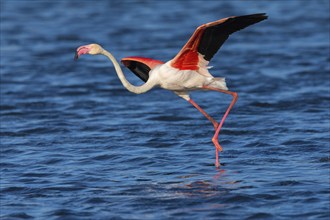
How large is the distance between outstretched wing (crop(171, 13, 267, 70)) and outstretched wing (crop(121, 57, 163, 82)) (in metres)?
0.45

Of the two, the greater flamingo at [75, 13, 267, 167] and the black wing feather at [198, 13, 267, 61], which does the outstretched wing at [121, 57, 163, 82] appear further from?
the black wing feather at [198, 13, 267, 61]

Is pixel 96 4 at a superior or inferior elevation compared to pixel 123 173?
superior

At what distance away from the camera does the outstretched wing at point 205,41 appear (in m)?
10.9

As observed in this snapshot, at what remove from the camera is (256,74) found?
19.2m

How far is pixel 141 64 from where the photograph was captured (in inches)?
488

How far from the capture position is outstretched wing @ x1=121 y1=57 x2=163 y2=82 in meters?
12.0

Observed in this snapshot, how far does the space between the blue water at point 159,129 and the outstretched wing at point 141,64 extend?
1216 mm

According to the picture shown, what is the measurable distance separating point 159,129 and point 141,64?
246 centimetres

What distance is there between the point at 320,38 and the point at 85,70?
6785mm

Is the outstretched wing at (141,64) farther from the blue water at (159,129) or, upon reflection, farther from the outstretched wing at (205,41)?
the blue water at (159,129)

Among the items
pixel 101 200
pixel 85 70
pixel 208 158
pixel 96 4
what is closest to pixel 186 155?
pixel 208 158

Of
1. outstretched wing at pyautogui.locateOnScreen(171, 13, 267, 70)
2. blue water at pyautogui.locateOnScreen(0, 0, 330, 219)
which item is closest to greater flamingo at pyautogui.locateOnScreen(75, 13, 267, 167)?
outstretched wing at pyautogui.locateOnScreen(171, 13, 267, 70)

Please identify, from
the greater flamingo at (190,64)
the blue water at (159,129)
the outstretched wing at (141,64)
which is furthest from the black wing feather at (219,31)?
the blue water at (159,129)

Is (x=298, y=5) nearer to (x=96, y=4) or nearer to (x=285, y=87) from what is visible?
(x=96, y=4)
